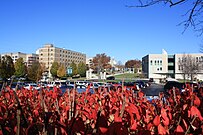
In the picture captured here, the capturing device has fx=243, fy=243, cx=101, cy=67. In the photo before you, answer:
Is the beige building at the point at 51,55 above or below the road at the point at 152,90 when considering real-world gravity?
above

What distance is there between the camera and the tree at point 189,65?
221 feet

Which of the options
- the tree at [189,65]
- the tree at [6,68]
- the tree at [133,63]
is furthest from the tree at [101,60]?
the tree at [6,68]

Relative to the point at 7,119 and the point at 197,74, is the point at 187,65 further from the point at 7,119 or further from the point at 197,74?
the point at 7,119

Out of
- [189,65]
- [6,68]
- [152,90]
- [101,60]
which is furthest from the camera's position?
[101,60]

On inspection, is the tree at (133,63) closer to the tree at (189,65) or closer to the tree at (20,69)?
the tree at (189,65)

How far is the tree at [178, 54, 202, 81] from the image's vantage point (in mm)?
67438

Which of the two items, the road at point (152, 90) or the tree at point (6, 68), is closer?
the road at point (152, 90)

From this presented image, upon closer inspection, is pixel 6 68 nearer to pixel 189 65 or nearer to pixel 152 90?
pixel 152 90

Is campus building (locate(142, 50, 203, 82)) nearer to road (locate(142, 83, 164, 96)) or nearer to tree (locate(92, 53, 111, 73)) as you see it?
tree (locate(92, 53, 111, 73))

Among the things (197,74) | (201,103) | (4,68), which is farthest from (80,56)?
(201,103)

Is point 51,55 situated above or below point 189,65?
above

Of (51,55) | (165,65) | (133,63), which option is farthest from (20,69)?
(133,63)

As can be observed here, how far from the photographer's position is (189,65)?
227 ft

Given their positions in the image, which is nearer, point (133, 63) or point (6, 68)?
point (6, 68)
